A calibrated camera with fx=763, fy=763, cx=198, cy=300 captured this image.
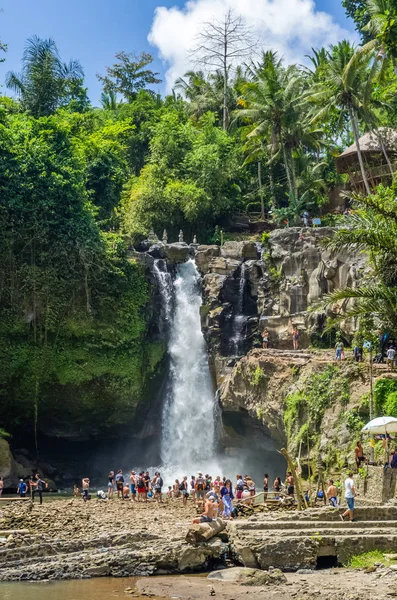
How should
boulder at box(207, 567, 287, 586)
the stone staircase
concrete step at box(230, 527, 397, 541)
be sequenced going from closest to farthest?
boulder at box(207, 567, 287, 586)
the stone staircase
concrete step at box(230, 527, 397, 541)

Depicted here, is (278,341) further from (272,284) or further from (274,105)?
(274,105)

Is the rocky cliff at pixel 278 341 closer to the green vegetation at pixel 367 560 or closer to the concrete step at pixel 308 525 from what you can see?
the concrete step at pixel 308 525

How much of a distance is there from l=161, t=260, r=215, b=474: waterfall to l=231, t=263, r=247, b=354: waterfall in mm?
1858

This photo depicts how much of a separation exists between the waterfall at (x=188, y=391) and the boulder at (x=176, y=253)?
55 cm

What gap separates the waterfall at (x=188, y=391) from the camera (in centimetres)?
3688

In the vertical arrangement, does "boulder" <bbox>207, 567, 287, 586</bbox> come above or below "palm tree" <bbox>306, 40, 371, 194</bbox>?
below

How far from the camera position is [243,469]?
116 ft

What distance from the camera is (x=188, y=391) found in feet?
126

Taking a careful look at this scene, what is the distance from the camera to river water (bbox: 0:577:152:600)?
15.2 m

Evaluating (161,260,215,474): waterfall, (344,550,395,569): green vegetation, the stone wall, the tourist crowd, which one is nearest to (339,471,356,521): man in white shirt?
(344,550,395,569): green vegetation

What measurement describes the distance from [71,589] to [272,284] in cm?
2416

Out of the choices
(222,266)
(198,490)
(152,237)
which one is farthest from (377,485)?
(152,237)

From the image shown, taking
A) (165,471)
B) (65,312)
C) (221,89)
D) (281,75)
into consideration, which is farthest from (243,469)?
(221,89)

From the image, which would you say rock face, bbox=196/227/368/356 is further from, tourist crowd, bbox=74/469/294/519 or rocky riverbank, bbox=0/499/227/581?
rocky riverbank, bbox=0/499/227/581
